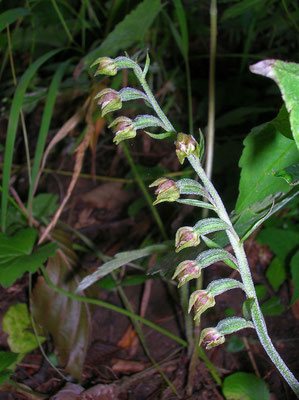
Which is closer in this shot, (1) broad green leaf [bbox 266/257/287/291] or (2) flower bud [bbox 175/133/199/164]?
(2) flower bud [bbox 175/133/199/164]

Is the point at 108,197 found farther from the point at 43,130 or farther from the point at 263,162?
the point at 263,162

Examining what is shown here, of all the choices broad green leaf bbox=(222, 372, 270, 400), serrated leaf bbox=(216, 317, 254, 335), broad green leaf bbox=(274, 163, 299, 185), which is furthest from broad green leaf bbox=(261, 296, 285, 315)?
broad green leaf bbox=(274, 163, 299, 185)

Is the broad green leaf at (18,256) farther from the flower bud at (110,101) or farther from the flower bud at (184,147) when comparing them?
the flower bud at (184,147)

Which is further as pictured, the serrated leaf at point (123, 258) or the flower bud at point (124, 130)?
the serrated leaf at point (123, 258)

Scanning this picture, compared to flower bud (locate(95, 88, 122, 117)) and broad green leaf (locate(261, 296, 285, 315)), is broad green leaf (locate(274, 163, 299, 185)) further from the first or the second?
broad green leaf (locate(261, 296, 285, 315))

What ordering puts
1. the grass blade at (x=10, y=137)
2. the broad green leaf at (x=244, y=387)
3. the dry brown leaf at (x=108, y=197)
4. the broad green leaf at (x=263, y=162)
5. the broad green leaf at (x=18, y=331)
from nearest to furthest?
the broad green leaf at (x=263, y=162), the broad green leaf at (x=244, y=387), the grass blade at (x=10, y=137), the broad green leaf at (x=18, y=331), the dry brown leaf at (x=108, y=197)

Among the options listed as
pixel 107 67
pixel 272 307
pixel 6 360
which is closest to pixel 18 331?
pixel 6 360

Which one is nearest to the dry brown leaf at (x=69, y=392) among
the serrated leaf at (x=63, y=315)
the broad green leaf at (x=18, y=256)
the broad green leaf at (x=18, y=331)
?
the serrated leaf at (x=63, y=315)
